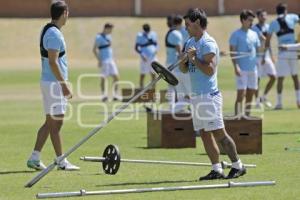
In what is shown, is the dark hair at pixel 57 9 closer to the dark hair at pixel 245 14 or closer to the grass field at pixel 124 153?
the grass field at pixel 124 153

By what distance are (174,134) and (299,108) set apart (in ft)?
30.2

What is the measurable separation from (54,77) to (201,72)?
2.27 metres

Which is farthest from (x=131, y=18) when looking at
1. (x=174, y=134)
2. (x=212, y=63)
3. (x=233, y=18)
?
(x=212, y=63)

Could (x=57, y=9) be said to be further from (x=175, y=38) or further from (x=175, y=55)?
(x=175, y=55)

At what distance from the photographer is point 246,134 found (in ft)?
54.3

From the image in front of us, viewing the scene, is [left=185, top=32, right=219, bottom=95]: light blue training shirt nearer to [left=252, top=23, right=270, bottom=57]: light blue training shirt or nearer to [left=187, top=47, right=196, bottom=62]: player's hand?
[left=187, top=47, right=196, bottom=62]: player's hand

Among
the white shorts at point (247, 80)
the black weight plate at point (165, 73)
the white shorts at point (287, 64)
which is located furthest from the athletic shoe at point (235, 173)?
the white shorts at point (287, 64)

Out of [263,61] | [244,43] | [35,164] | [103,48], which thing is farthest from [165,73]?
[103,48]

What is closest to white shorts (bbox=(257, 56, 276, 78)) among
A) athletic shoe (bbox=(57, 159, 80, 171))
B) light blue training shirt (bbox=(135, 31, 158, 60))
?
light blue training shirt (bbox=(135, 31, 158, 60))

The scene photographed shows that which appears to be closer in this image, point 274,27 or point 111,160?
point 111,160

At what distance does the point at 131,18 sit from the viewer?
2510 inches

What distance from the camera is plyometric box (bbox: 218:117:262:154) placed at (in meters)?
16.5

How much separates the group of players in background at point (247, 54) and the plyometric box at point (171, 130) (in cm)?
120

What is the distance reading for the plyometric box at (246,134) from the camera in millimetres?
16516
